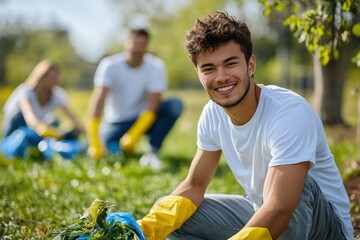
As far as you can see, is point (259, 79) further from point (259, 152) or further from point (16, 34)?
point (259, 152)

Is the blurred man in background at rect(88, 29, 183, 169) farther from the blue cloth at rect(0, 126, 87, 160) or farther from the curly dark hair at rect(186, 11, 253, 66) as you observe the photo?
the curly dark hair at rect(186, 11, 253, 66)

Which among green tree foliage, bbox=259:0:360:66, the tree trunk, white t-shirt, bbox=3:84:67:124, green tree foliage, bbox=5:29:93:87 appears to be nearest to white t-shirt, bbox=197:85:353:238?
green tree foliage, bbox=259:0:360:66

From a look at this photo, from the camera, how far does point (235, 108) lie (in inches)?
98.9

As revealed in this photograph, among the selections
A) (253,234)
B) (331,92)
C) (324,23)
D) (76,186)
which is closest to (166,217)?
(253,234)

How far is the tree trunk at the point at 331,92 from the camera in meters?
7.84

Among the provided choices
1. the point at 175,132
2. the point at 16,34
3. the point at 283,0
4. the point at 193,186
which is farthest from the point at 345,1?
the point at 16,34

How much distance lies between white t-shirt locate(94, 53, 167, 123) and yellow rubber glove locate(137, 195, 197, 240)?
3.69m

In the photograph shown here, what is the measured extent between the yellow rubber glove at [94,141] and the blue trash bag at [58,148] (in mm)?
150

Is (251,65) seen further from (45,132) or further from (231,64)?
(45,132)

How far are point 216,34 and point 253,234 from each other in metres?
0.86

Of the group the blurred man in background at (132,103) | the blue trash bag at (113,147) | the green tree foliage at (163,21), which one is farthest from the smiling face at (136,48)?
the green tree foliage at (163,21)

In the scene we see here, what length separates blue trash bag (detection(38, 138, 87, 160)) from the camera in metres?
5.96

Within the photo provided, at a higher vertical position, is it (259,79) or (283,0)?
(283,0)

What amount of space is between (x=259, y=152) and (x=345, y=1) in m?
0.89
